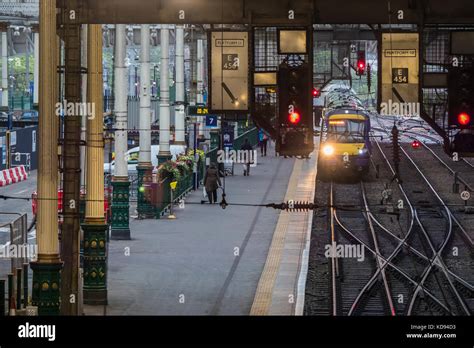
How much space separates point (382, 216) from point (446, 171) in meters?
14.7

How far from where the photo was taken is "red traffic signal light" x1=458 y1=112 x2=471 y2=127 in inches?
653

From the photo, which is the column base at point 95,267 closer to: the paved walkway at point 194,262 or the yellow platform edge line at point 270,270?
the paved walkway at point 194,262

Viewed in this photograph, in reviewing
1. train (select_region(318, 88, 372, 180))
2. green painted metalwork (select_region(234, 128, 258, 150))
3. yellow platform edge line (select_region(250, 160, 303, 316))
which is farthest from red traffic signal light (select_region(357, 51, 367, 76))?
green painted metalwork (select_region(234, 128, 258, 150))

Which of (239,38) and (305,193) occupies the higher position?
(239,38)

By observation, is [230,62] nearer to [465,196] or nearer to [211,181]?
[211,181]

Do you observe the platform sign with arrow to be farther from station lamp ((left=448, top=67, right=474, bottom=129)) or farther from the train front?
the train front

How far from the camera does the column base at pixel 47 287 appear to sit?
66.1ft

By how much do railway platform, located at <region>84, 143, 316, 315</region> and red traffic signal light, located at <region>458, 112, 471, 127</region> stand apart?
5.85 m

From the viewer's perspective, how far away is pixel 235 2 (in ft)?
59.4

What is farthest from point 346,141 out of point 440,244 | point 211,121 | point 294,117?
point 294,117

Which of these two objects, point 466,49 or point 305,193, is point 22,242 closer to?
point 466,49

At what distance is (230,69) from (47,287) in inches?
187

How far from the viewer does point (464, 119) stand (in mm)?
16625
